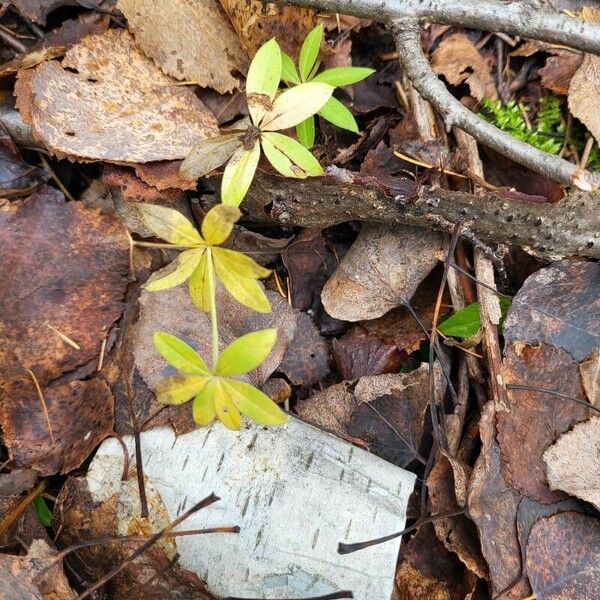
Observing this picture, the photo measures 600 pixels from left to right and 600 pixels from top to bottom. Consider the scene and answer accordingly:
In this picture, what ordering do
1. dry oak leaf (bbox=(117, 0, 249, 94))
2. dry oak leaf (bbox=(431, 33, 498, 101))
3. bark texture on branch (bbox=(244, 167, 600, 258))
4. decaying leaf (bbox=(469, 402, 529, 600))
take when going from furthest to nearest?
dry oak leaf (bbox=(431, 33, 498, 101)), dry oak leaf (bbox=(117, 0, 249, 94)), bark texture on branch (bbox=(244, 167, 600, 258)), decaying leaf (bbox=(469, 402, 529, 600))

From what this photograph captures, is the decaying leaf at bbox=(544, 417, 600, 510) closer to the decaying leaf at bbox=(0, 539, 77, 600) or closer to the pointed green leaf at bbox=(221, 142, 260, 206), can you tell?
the pointed green leaf at bbox=(221, 142, 260, 206)

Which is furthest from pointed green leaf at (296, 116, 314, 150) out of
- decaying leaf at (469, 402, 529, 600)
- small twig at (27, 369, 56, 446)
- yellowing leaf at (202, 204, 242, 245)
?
small twig at (27, 369, 56, 446)

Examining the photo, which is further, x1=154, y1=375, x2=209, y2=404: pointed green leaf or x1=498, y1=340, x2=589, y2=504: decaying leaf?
x1=498, y1=340, x2=589, y2=504: decaying leaf

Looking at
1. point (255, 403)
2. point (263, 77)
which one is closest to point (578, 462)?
point (255, 403)

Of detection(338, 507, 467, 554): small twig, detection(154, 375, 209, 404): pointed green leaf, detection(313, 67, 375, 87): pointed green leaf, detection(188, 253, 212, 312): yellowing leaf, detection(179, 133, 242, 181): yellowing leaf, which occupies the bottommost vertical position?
detection(338, 507, 467, 554): small twig

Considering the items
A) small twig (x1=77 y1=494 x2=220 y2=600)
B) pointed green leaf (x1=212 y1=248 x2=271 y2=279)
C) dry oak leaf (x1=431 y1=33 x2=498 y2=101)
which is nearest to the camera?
pointed green leaf (x1=212 y1=248 x2=271 y2=279)

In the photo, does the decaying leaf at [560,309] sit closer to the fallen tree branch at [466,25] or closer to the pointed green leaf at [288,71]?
the fallen tree branch at [466,25]

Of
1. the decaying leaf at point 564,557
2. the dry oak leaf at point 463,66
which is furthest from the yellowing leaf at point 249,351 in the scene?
Answer: the dry oak leaf at point 463,66
